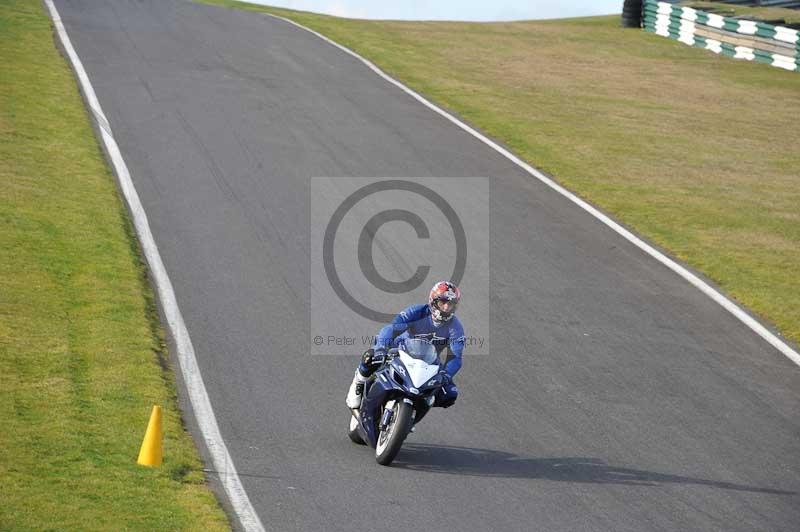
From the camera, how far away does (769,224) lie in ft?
73.8

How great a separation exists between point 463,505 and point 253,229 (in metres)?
9.50

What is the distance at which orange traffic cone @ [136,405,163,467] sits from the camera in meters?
10.5

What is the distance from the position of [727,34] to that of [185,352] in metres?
34.5

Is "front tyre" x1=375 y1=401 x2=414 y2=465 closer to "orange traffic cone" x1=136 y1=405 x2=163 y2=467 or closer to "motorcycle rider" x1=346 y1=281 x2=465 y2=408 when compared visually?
"motorcycle rider" x1=346 y1=281 x2=465 y2=408

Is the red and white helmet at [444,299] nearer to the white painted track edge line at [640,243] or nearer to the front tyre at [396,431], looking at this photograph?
the front tyre at [396,431]

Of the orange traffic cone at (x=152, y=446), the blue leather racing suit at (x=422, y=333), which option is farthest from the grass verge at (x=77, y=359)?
the blue leather racing suit at (x=422, y=333)

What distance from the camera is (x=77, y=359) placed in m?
13.3

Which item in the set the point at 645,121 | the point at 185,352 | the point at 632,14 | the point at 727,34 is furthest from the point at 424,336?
the point at 632,14

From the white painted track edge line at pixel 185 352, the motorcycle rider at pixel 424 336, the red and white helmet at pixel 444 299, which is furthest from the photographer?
the motorcycle rider at pixel 424 336

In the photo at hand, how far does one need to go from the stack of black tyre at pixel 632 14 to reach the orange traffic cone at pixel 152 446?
42155 mm

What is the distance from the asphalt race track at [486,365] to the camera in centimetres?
1081

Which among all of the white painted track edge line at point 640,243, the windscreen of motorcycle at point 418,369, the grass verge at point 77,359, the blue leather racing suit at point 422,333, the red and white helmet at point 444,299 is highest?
the red and white helmet at point 444,299

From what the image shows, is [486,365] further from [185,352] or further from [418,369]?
[185,352]

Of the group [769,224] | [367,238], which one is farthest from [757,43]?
[367,238]
